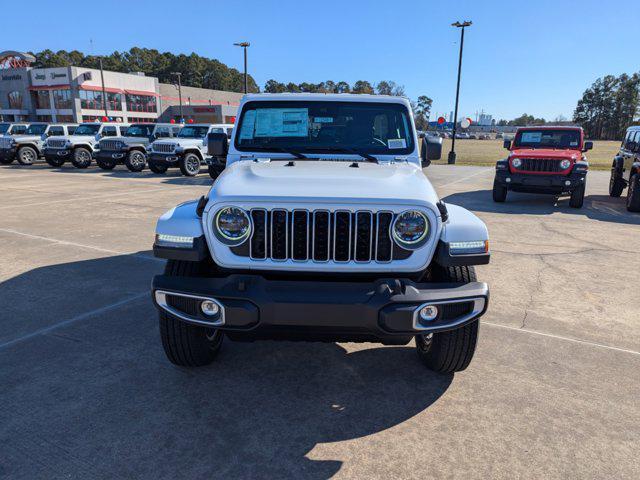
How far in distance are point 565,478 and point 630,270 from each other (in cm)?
451

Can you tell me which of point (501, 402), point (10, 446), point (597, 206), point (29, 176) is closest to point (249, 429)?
point (10, 446)

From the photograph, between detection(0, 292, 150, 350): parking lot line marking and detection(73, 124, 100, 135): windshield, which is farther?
detection(73, 124, 100, 135): windshield

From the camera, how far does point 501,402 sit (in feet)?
9.57

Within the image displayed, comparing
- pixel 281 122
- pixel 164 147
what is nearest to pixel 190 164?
pixel 164 147

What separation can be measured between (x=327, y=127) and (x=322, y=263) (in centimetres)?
166

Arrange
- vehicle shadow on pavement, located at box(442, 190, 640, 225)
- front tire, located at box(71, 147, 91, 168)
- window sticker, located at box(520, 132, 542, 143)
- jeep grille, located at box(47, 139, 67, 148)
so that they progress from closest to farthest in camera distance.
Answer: vehicle shadow on pavement, located at box(442, 190, 640, 225) < window sticker, located at box(520, 132, 542, 143) < jeep grille, located at box(47, 139, 67, 148) < front tire, located at box(71, 147, 91, 168)

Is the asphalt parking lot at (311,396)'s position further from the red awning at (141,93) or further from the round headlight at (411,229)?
the red awning at (141,93)

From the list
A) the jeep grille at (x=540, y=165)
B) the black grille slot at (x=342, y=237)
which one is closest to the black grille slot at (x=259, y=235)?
the black grille slot at (x=342, y=237)

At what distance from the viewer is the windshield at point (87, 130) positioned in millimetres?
19111

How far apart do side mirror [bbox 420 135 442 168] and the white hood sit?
0.81 metres

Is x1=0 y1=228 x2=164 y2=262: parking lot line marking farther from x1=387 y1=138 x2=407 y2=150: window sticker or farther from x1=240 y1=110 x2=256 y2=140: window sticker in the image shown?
x1=387 y1=138 x2=407 y2=150: window sticker

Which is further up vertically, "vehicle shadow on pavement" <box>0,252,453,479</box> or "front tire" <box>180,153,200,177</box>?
"front tire" <box>180,153,200,177</box>

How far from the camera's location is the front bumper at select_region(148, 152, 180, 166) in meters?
16.0

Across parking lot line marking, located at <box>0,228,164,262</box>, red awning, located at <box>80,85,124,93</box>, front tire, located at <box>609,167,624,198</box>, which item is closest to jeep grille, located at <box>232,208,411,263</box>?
parking lot line marking, located at <box>0,228,164,262</box>
